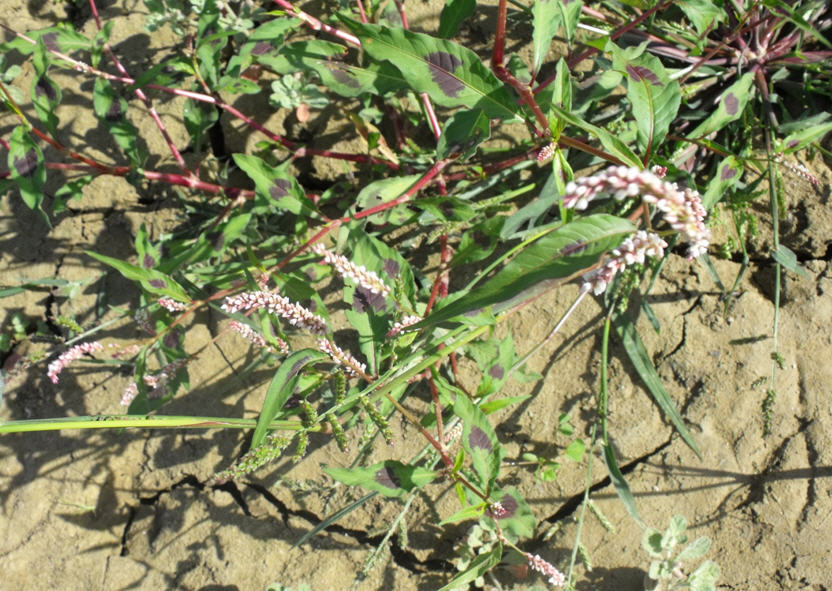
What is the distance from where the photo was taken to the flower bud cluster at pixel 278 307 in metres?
1.70

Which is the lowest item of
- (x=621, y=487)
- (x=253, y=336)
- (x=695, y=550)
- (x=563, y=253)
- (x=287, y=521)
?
(x=287, y=521)

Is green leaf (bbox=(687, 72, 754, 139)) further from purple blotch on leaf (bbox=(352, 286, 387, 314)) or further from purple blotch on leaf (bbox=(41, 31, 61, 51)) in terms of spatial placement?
purple blotch on leaf (bbox=(41, 31, 61, 51))

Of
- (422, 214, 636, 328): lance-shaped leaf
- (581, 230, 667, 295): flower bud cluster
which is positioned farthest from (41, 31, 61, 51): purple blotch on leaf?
(581, 230, 667, 295): flower bud cluster

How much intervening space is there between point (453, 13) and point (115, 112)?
4.64 ft

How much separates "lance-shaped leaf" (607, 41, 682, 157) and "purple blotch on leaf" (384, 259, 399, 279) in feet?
2.77

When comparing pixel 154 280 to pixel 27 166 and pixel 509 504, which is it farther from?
pixel 509 504

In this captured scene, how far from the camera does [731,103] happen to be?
2.17m

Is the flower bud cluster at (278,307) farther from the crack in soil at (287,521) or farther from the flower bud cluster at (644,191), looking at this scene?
the crack in soil at (287,521)

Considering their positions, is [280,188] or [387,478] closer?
[387,478]

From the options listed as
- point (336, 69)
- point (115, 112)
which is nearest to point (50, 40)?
point (115, 112)

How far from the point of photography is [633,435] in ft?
8.59

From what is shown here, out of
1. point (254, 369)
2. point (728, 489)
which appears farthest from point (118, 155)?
point (728, 489)

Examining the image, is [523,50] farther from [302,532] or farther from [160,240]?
[302,532]

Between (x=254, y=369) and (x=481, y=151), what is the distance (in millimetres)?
1380
